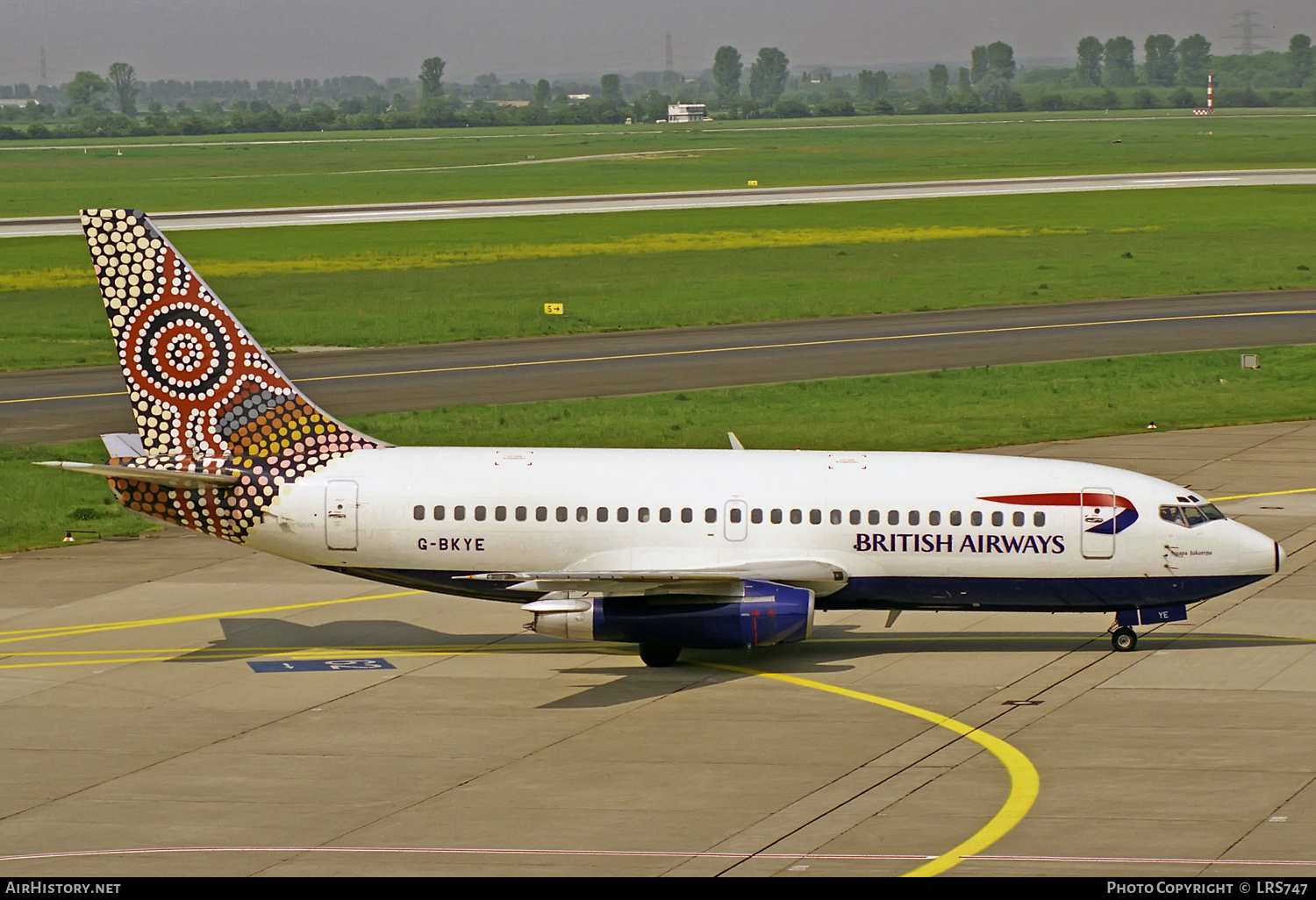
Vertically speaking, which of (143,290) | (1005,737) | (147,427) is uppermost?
(143,290)

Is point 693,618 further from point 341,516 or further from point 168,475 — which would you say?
point 168,475

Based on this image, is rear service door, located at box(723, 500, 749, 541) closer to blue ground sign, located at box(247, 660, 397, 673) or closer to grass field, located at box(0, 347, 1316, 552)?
blue ground sign, located at box(247, 660, 397, 673)

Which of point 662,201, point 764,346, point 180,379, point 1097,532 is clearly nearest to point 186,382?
point 180,379

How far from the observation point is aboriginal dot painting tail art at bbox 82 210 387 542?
36.4 m

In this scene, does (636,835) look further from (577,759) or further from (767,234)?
(767,234)

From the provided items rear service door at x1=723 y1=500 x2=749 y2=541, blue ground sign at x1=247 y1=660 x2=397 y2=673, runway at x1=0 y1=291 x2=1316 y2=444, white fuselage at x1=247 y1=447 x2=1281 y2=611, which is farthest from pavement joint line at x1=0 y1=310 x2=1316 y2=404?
rear service door at x1=723 y1=500 x2=749 y2=541

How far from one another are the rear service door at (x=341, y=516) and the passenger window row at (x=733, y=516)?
4.19ft

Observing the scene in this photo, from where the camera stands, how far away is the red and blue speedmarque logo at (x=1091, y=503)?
3512 cm

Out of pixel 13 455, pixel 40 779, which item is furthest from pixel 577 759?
pixel 13 455

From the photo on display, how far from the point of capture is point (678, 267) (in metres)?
113

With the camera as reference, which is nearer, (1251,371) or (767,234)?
(1251,371)

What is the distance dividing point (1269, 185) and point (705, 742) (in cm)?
14598

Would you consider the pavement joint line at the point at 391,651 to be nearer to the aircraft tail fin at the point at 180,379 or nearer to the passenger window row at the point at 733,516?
the passenger window row at the point at 733,516

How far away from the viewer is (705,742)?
29828mm
